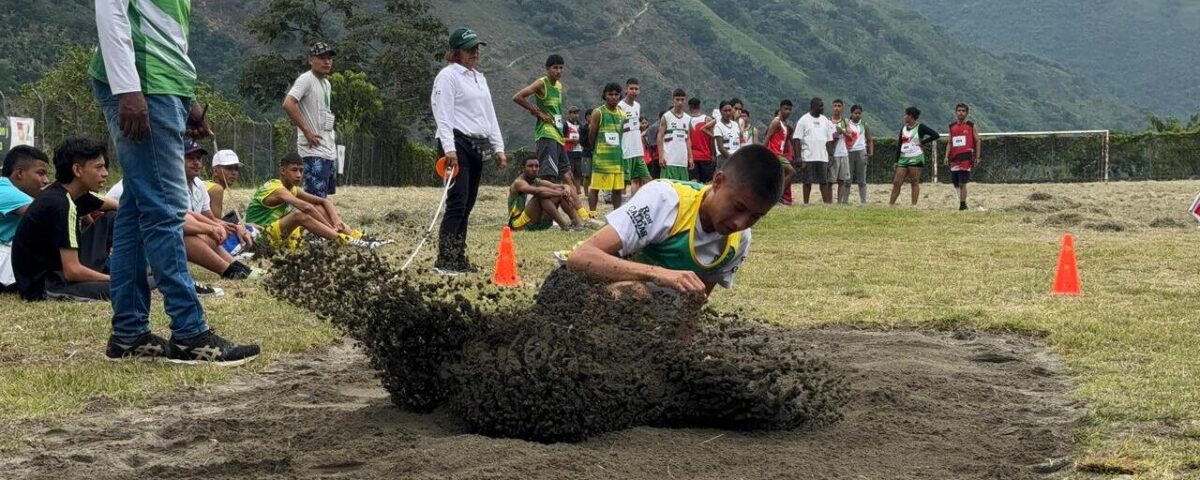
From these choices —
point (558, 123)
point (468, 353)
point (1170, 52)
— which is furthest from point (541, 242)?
point (1170, 52)

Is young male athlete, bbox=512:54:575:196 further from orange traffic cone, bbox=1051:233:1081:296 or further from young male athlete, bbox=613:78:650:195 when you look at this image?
orange traffic cone, bbox=1051:233:1081:296

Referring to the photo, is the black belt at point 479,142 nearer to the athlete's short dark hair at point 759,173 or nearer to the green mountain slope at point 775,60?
the athlete's short dark hair at point 759,173

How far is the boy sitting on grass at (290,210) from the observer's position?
1066 centimetres

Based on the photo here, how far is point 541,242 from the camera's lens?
13.1 meters

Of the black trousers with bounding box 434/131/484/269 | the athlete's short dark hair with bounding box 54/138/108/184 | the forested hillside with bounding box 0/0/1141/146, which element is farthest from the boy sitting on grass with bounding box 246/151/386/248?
the forested hillside with bounding box 0/0/1141/146

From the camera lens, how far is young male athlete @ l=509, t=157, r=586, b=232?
14.7 metres

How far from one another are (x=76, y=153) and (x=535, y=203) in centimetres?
806

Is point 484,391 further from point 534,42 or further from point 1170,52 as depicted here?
point 1170,52

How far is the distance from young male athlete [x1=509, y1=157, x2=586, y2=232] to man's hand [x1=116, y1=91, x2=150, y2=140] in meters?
9.39

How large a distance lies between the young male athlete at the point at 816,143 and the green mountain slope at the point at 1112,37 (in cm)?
13944

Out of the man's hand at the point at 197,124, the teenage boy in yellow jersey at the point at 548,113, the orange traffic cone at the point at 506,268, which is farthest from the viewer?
the teenage boy in yellow jersey at the point at 548,113

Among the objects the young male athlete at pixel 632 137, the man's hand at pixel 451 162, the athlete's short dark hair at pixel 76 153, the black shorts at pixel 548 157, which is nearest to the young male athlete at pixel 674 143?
the young male athlete at pixel 632 137

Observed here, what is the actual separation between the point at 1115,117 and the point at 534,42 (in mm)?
72650

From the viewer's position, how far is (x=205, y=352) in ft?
18.7
